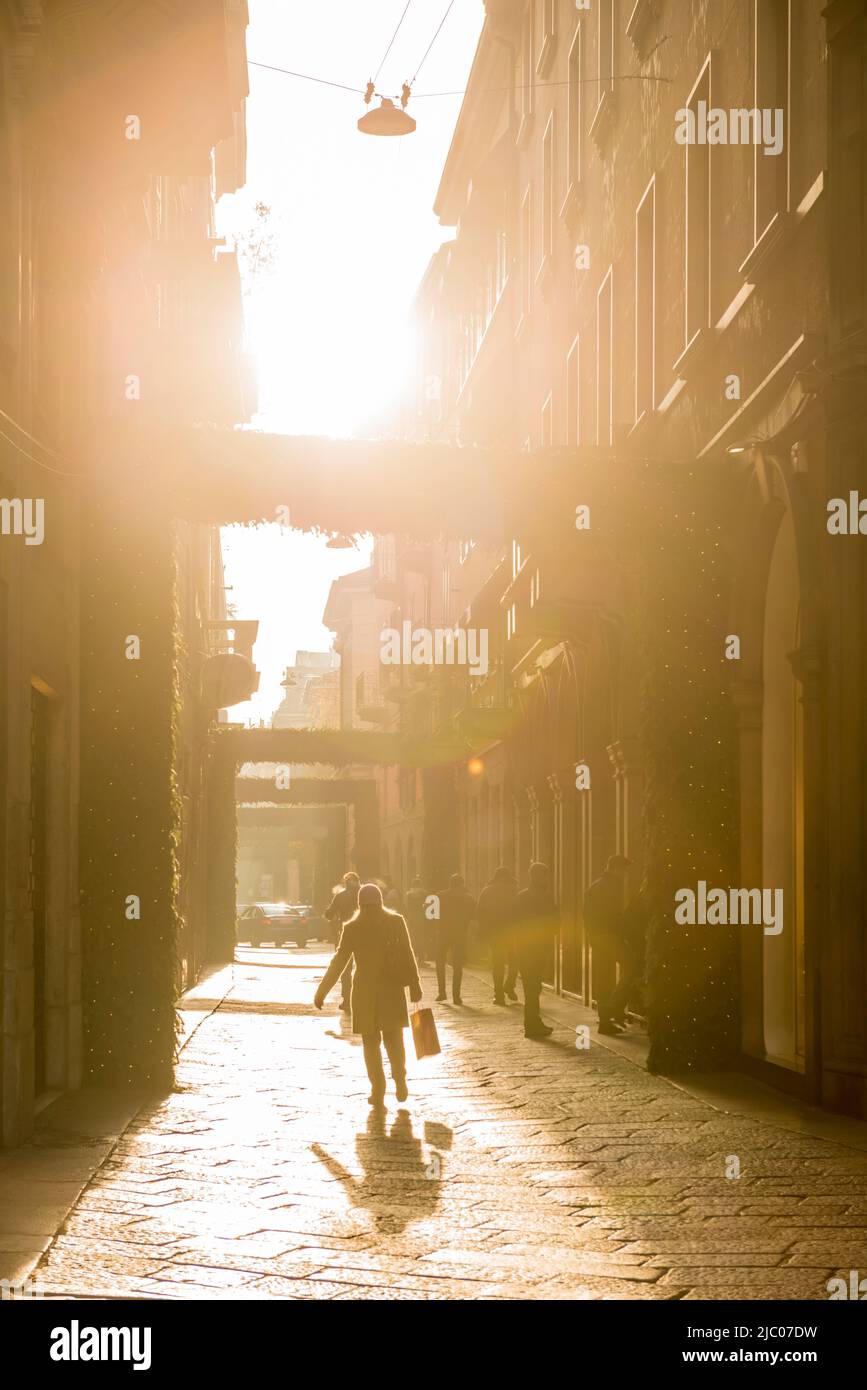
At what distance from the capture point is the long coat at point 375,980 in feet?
46.0

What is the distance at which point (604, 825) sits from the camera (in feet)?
75.2

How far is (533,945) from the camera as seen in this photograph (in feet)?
62.2

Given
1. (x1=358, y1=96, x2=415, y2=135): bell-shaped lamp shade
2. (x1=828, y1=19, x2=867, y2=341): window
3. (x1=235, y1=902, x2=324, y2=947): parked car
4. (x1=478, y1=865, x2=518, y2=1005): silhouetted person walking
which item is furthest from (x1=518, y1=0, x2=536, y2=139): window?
(x1=235, y1=902, x2=324, y2=947): parked car

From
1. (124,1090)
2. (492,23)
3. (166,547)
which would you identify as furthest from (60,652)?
(492,23)

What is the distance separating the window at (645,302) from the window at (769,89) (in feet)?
15.2

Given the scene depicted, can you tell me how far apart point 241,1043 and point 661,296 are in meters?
8.44

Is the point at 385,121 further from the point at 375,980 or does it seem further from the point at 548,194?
the point at 375,980

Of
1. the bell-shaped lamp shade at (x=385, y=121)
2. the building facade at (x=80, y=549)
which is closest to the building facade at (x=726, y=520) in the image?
the bell-shaped lamp shade at (x=385, y=121)

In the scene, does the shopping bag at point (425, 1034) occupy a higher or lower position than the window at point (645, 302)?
lower

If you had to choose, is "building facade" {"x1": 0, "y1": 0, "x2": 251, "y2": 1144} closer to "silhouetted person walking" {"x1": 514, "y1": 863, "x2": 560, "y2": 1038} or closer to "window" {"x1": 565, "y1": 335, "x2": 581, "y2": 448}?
"silhouetted person walking" {"x1": 514, "y1": 863, "x2": 560, "y2": 1038}

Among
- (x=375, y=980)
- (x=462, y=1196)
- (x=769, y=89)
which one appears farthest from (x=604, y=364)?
(x=462, y=1196)

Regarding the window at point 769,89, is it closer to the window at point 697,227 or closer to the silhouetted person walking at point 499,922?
the window at point 697,227

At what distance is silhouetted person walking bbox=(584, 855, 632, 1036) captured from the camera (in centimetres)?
1905
